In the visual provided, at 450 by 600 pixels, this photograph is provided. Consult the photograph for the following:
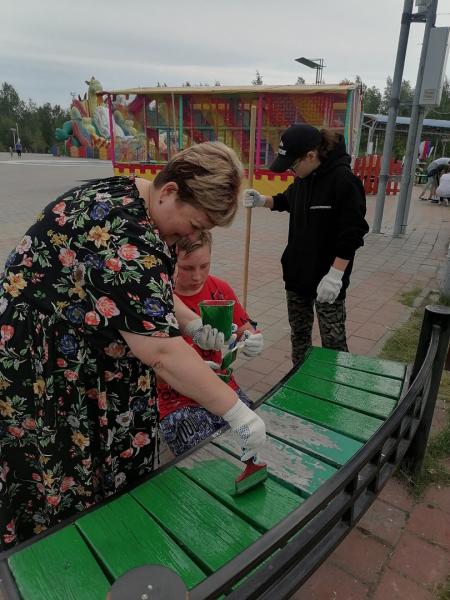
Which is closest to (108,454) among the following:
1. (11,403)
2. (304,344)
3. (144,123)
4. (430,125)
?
(11,403)

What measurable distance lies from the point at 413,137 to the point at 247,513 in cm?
813

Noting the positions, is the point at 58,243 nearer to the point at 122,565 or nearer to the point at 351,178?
the point at 122,565

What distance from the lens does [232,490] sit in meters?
1.53

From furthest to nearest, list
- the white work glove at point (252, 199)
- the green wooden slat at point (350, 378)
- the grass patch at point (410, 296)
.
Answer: the grass patch at point (410, 296) → the white work glove at point (252, 199) → the green wooden slat at point (350, 378)

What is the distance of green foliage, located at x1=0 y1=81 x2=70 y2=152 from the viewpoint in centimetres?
5328

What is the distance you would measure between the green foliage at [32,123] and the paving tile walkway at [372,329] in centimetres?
4690

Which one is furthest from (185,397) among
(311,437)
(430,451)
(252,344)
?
(430,451)

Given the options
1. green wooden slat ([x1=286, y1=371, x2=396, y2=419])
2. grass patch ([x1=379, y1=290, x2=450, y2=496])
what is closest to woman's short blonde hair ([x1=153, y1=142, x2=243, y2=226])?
green wooden slat ([x1=286, y1=371, x2=396, y2=419])

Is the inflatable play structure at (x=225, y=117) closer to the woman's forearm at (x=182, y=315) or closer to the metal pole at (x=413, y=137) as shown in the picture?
the metal pole at (x=413, y=137)

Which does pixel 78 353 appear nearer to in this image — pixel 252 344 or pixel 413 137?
pixel 252 344

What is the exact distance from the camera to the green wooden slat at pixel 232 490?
1.44 metres

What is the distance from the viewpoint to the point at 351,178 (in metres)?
2.48

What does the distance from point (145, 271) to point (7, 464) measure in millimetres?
940

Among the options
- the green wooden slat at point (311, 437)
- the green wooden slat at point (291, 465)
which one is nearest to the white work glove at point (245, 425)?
the green wooden slat at point (291, 465)
